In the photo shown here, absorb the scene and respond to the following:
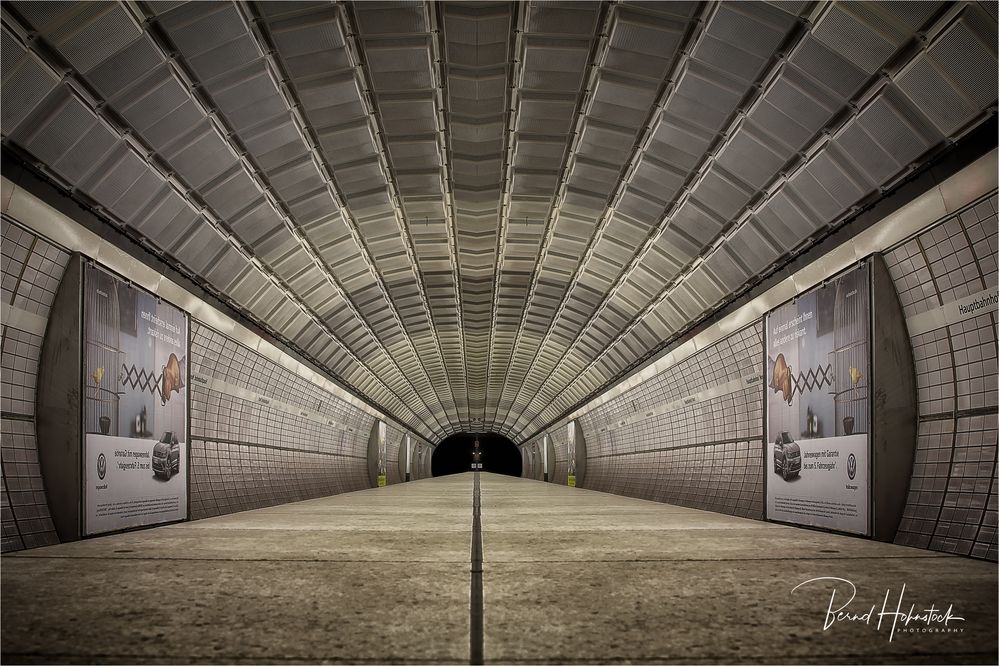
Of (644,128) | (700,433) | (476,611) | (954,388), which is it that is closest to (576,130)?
(644,128)

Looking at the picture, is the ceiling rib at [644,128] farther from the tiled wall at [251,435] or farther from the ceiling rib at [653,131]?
the tiled wall at [251,435]

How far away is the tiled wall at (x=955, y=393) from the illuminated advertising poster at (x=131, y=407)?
8.69m

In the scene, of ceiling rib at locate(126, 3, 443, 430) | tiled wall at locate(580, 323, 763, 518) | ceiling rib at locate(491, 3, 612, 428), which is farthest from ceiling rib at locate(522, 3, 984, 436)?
ceiling rib at locate(126, 3, 443, 430)

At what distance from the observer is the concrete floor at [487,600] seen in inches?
126

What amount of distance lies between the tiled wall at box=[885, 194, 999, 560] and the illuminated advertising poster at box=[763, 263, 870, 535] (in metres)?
0.61

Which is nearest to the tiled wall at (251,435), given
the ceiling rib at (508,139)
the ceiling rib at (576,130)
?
the ceiling rib at (508,139)

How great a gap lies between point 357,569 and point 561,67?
5955mm

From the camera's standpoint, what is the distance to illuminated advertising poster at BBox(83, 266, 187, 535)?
8.28m

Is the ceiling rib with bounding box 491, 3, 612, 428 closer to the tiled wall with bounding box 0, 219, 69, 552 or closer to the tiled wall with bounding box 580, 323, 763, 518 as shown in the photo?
the tiled wall with bounding box 580, 323, 763, 518

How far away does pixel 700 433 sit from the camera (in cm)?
1587

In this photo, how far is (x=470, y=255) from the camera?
16.1 m

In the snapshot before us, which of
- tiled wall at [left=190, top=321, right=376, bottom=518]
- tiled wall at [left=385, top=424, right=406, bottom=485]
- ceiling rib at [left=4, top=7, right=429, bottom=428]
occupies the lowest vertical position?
tiled wall at [left=385, top=424, right=406, bottom=485]

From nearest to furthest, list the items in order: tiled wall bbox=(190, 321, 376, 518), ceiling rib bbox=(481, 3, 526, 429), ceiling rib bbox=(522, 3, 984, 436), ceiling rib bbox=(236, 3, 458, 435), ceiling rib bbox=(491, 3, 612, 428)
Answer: ceiling rib bbox=(522, 3, 984, 436) → ceiling rib bbox=(236, 3, 458, 435) → ceiling rib bbox=(491, 3, 612, 428) → ceiling rib bbox=(481, 3, 526, 429) → tiled wall bbox=(190, 321, 376, 518)

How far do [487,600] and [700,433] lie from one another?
40.7 ft
